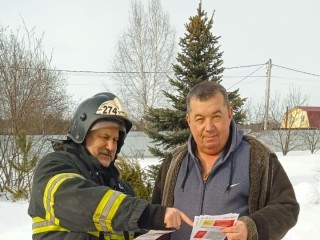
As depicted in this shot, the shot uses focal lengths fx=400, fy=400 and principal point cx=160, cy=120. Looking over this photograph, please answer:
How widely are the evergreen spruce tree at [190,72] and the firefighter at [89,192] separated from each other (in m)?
6.24

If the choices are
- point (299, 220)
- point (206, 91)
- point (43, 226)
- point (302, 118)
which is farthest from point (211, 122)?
point (302, 118)

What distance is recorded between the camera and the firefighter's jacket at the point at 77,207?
1786 millimetres

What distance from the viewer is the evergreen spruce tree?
340 inches

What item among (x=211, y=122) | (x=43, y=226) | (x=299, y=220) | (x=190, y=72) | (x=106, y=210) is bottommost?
(x=299, y=220)

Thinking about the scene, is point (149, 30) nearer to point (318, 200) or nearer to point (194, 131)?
point (318, 200)

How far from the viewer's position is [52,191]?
1847 millimetres

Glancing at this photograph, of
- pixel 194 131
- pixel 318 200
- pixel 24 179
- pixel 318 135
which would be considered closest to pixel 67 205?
pixel 194 131

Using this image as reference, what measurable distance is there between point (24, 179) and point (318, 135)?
21.8m

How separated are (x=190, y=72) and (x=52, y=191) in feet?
23.4

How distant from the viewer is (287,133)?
1018 inches

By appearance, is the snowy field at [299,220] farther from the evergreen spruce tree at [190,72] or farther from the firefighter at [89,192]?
the firefighter at [89,192]

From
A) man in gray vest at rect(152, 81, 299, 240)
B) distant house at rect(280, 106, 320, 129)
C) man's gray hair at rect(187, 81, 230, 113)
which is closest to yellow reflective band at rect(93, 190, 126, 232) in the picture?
man in gray vest at rect(152, 81, 299, 240)

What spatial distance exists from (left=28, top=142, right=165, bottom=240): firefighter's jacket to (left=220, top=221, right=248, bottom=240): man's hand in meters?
0.38

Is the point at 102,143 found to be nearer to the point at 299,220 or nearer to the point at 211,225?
the point at 211,225
